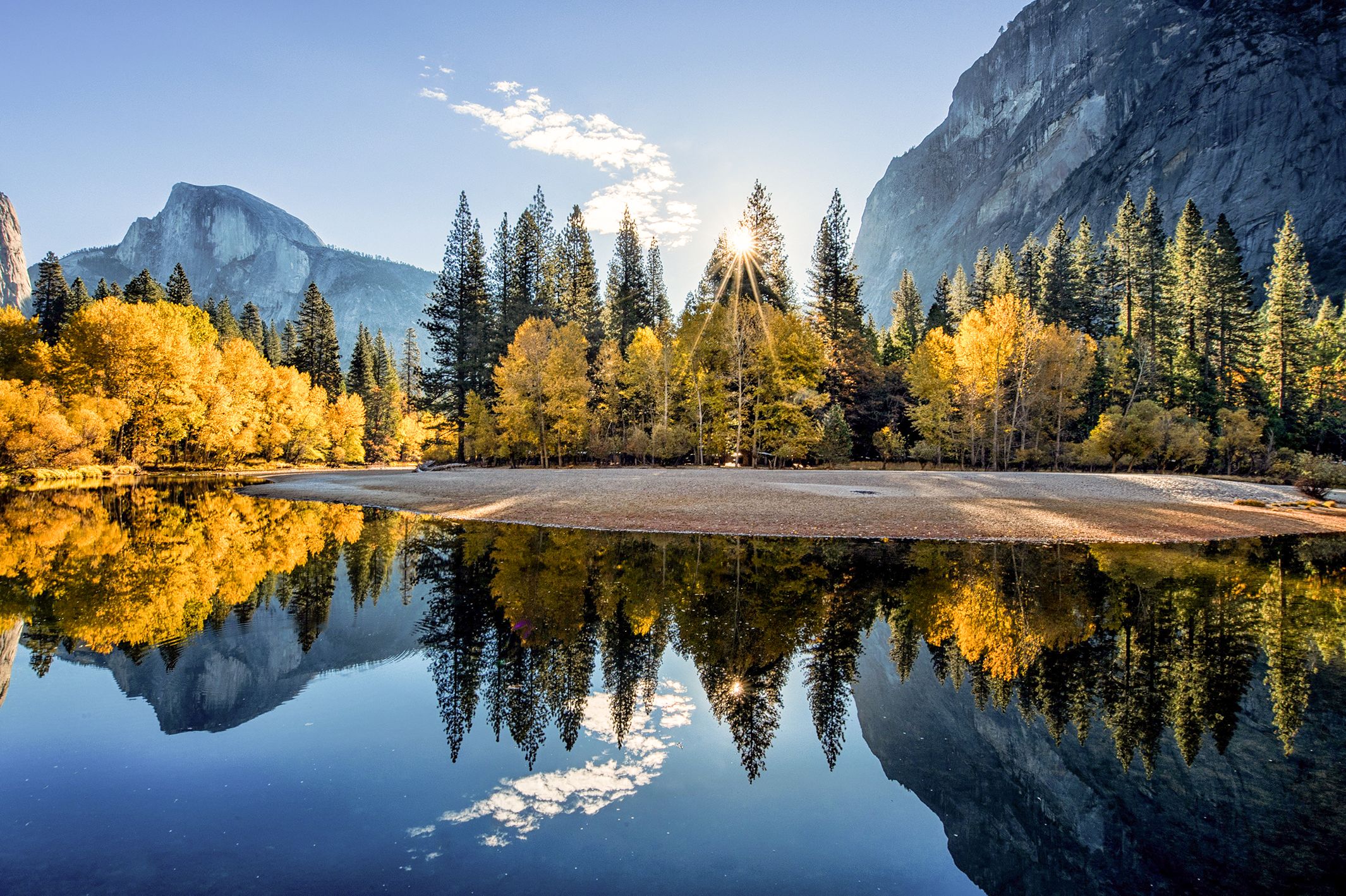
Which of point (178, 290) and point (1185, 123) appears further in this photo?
point (1185, 123)

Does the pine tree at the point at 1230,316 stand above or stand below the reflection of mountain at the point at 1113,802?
above

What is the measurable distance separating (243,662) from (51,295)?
8586 cm

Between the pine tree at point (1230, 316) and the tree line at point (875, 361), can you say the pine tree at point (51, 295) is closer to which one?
the tree line at point (875, 361)

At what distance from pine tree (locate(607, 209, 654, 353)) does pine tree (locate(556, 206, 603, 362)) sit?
1.63m

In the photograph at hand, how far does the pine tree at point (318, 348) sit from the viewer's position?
231 feet

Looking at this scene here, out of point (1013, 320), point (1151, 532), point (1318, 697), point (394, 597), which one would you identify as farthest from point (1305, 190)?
point (394, 597)

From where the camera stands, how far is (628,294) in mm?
56531

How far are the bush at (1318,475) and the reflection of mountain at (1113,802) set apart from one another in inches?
1295

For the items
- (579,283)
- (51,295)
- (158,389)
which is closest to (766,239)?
(579,283)

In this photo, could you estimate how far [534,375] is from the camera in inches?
1718

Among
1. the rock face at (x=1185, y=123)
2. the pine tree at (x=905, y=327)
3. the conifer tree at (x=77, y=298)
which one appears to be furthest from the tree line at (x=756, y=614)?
the rock face at (x=1185, y=123)

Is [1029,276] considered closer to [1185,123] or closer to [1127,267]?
[1127,267]

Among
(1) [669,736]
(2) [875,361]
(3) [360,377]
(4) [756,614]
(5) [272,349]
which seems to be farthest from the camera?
(5) [272,349]

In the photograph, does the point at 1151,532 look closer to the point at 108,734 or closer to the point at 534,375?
the point at 108,734
